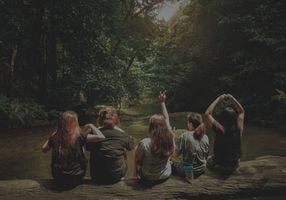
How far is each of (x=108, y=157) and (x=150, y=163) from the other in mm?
664

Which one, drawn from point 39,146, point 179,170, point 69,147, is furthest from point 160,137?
point 39,146

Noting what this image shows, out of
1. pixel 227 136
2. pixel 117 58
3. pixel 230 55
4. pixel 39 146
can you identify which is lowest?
pixel 39 146

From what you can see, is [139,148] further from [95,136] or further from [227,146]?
[227,146]

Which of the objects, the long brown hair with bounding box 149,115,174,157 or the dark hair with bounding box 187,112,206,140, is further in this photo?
the dark hair with bounding box 187,112,206,140

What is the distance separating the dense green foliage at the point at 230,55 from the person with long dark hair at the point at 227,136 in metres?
9.27

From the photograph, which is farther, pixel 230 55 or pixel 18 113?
pixel 230 55

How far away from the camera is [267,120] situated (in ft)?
51.8

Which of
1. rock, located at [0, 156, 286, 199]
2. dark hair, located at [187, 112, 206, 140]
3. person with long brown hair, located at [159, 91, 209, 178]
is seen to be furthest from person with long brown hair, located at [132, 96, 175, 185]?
dark hair, located at [187, 112, 206, 140]

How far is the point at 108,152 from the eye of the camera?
6.20 m

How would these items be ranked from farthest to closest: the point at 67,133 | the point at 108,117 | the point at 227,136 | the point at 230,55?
1. the point at 230,55
2. the point at 227,136
3. the point at 108,117
4. the point at 67,133

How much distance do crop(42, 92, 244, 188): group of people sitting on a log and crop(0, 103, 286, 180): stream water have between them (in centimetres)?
296

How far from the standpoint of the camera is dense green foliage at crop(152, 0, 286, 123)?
16672 mm

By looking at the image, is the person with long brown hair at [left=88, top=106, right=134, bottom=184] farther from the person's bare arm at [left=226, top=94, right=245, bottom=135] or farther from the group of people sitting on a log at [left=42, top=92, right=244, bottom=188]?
the person's bare arm at [left=226, top=94, right=245, bottom=135]

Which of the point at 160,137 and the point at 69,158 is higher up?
the point at 160,137
